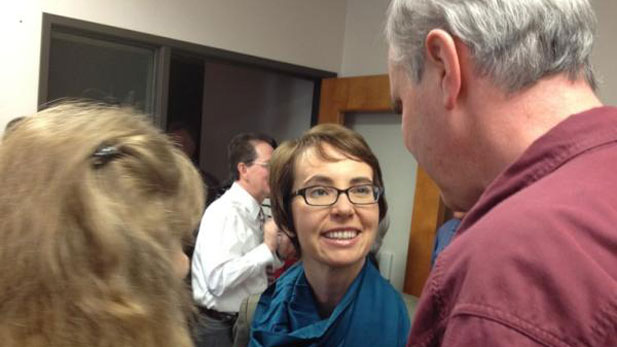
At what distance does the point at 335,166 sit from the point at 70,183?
0.69m

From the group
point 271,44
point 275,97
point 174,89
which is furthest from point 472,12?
point 174,89

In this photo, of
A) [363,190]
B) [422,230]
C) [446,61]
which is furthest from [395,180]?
[446,61]

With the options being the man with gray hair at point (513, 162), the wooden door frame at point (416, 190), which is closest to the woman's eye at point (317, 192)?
the man with gray hair at point (513, 162)

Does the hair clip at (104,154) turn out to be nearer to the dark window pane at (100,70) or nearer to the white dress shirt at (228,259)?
the white dress shirt at (228,259)

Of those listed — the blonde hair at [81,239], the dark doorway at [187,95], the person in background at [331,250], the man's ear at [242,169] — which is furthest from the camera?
the dark doorway at [187,95]

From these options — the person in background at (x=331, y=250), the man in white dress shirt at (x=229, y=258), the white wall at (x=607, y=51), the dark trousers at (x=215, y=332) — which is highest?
the white wall at (x=607, y=51)

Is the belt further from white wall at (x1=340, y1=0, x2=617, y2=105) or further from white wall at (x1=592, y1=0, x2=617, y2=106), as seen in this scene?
white wall at (x1=592, y1=0, x2=617, y2=106)

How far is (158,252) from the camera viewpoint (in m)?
0.61

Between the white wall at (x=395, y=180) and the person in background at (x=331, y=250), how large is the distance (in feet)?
5.84

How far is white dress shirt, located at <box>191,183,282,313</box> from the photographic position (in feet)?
6.57

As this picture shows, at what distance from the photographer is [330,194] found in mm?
1149

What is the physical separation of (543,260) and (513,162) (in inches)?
5.6

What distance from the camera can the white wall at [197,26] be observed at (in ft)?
7.22

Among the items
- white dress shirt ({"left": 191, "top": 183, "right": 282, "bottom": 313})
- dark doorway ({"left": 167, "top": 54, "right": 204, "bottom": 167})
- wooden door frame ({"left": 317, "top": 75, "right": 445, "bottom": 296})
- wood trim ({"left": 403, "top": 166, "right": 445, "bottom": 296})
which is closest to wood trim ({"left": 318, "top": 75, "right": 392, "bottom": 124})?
wooden door frame ({"left": 317, "top": 75, "right": 445, "bottom": 296})
